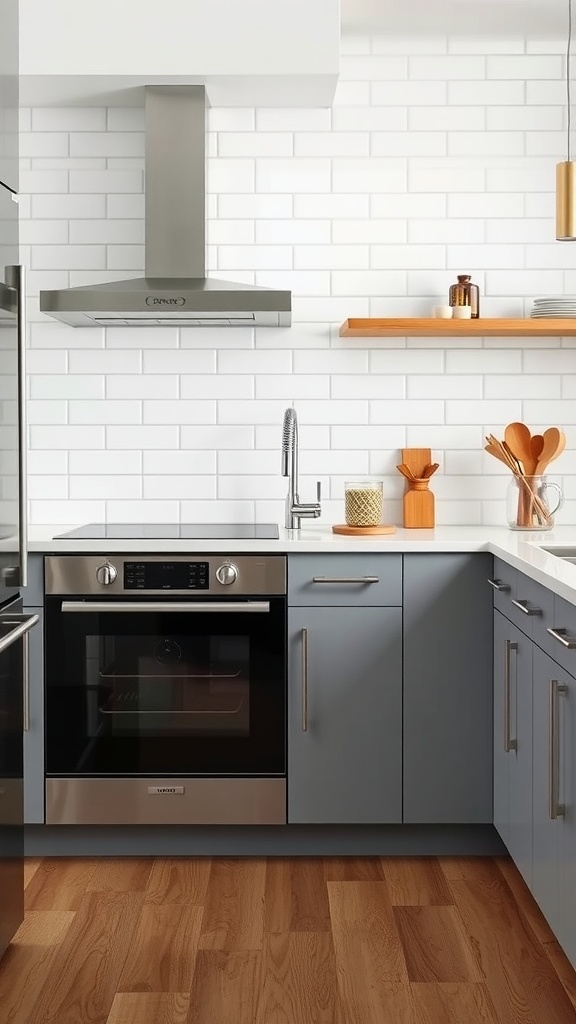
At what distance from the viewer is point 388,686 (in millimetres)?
3148

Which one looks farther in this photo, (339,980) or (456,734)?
(456,734)

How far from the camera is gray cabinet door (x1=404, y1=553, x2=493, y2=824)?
3137 millimetres

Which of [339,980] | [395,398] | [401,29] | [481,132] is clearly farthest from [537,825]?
[401,29]

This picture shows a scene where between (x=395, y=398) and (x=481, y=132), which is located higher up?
(x=481, y=132)

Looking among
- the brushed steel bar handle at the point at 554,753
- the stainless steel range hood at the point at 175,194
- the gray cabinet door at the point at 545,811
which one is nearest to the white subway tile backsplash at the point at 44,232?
the stainless steel range hood at the point at 175,194

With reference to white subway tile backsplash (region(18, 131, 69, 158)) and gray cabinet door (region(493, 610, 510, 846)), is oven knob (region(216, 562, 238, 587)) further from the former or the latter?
white subway tile backsplash (region(18, 131, 69, 158))

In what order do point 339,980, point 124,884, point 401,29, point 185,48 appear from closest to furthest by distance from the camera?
point 339,980, point 124,884, point 185,48, point 401,29

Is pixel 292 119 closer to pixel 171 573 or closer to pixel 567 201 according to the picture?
pixel 567 201

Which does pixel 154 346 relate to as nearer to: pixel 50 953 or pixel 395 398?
pixel 395 398

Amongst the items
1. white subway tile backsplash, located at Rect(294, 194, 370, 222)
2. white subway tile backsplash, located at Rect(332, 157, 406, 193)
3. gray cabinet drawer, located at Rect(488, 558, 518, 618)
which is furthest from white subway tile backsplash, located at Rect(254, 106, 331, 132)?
gray cabinet drawer, located at Rect(488, 558, 518, 618)

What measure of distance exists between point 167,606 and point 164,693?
0.90ft

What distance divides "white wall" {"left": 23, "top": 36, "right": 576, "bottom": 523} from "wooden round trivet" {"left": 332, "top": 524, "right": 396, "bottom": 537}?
0.39m

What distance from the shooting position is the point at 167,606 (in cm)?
312

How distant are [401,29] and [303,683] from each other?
90.7 inches
